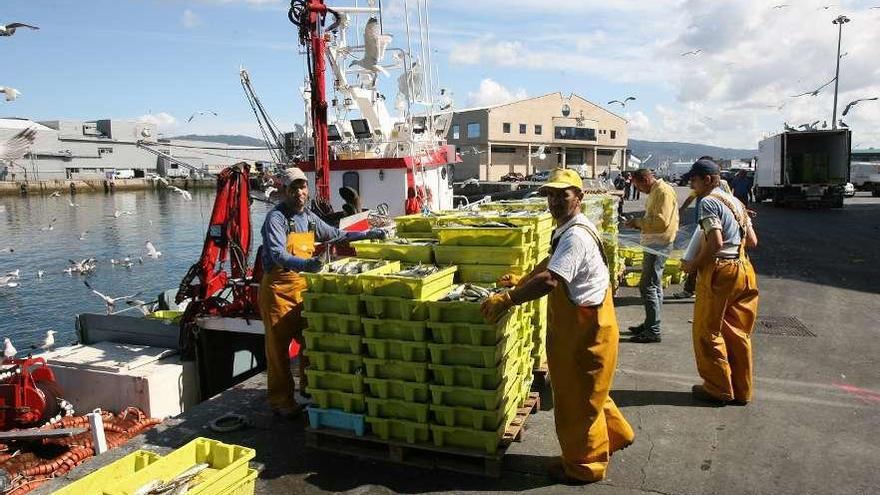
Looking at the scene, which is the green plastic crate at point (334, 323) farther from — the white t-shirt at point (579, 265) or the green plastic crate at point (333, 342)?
the white t-shirt at point (579, 265)

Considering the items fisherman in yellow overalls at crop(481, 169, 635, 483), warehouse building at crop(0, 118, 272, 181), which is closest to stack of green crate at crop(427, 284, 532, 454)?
fisherman in yellow overalls at crop(481, 169, 635, 483)

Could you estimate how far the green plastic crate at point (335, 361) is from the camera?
4.31 metres

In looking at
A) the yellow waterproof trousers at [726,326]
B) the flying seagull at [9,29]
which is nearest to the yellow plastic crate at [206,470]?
the yellow waterproof trousers at [726,326]

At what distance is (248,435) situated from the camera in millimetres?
4871

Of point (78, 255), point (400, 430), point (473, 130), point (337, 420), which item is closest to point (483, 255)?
point (400, 430)

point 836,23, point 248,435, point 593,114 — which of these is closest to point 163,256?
point 248,435

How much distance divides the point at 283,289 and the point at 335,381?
1.10 metres

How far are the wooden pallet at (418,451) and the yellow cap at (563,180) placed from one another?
1.85 m

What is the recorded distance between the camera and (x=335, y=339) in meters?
4.39

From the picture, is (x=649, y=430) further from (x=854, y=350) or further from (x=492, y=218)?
(x=854, y=350)

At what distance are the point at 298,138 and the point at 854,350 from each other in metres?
12.6

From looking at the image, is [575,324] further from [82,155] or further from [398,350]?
[82,155]

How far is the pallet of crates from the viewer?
4293mm

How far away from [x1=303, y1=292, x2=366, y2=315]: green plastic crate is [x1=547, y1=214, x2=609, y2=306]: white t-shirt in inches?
57.7
